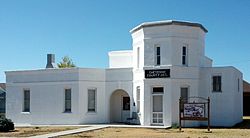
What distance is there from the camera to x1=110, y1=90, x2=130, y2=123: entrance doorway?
1369 inches

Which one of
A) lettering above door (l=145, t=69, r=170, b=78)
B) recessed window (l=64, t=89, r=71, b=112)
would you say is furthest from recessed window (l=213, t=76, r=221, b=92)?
recessed window (l=64, t=89, r=71, b=112)

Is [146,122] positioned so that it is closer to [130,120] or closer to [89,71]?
[130,120]

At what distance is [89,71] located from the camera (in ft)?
110

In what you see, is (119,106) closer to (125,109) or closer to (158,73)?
(125,109)

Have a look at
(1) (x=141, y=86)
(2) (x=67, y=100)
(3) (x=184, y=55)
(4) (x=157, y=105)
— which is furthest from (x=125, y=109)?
(3) (x=184, y=55)

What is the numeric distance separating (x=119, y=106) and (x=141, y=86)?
4351 millimetres

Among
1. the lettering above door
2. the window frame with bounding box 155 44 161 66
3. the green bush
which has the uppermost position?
the window frame with bounding box 155 44 161 66

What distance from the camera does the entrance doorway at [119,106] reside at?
3478cm

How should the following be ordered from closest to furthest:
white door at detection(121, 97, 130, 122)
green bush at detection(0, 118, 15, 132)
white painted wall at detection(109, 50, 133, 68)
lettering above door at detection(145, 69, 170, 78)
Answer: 1. green bush at detection(0, 118, 15, 132)
2. lettering above door at detection(145, 69, 170, 78)
3. white door at detection(121, 97, 130, 122)
4. white painted wall at detection(109, 50, 133, 68)

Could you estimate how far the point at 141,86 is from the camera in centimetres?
3142

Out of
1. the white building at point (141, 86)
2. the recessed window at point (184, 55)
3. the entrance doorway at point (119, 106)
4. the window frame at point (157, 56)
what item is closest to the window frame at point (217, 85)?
the white building at point (141, 86)

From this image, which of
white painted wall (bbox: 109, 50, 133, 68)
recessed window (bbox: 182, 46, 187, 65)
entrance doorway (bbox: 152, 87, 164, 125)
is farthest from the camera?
white painted wall (bbox: 109, 50, 133, 68)

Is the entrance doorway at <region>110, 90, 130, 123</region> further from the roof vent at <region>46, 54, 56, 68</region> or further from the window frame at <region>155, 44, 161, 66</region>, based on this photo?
the roof vent at <region>46, 54, 56, 68</region>

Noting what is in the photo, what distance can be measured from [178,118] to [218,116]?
3.14 meters
